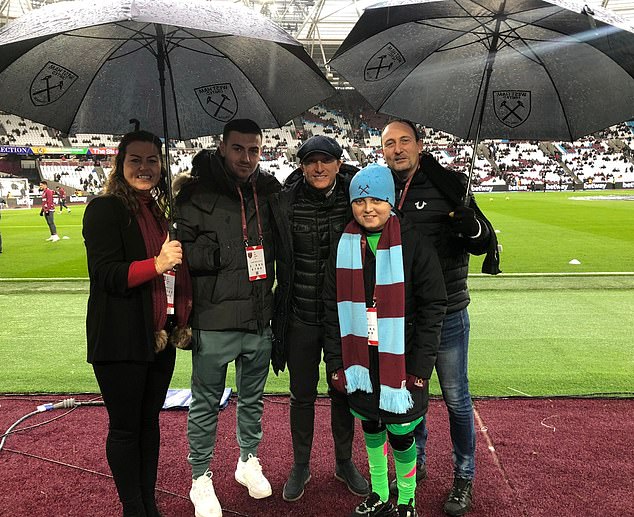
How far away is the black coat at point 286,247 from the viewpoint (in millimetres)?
2453

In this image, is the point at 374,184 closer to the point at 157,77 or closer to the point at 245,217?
the point at 245,217

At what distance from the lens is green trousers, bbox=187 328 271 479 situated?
242 cm

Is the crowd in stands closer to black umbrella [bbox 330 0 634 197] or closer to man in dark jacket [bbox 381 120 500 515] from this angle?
black umbrella [bbox 330 0 634 197]

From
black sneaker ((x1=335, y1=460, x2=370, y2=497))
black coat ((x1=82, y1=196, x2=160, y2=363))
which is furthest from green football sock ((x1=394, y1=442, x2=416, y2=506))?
black coat ((x1=82, y1=196, x2=160, y2=363))

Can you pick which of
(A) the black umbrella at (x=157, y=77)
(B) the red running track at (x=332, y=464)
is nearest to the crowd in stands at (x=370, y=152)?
(B) the red running track at (x=332, y=464)

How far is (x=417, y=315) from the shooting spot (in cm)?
227

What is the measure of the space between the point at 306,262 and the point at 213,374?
692 mm

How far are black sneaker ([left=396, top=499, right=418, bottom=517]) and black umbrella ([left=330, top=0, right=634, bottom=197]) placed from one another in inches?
64.9

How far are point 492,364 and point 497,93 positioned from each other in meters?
2.58

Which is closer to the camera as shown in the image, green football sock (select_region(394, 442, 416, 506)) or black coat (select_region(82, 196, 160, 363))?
black coat (select_region(82, 196, 160, 363))

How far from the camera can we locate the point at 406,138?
2.38 m

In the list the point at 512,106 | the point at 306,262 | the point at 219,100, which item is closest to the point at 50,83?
the point at 219,100

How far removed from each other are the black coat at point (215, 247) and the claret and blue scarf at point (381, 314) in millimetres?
455

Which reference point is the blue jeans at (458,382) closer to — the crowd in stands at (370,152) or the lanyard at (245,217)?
the lanyard at (245,217)
